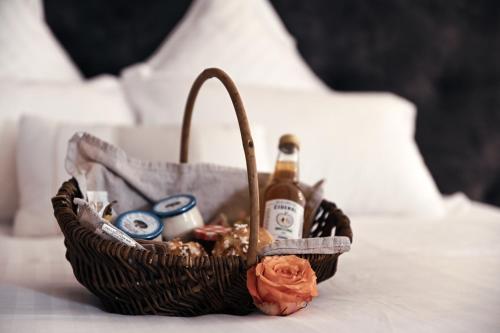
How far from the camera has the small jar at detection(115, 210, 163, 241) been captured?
91cm

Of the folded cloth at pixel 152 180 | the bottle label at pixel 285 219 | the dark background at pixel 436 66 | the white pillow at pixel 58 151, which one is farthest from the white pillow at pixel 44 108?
the dark background at pixel 436 66

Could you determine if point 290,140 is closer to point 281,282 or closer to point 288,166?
point 288,166

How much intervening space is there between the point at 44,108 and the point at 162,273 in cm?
91

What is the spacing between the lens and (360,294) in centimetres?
95

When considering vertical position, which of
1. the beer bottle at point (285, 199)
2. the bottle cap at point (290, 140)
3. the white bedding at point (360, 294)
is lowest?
the white bedding at point (360, 294)

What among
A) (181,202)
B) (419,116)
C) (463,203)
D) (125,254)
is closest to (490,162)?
(419,116)

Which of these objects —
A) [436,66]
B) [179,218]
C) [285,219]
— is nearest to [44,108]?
[179,218]

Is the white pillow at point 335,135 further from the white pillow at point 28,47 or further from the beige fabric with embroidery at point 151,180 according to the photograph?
the beige fabric with embroidery at point 151,180

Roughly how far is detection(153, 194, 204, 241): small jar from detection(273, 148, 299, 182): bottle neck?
171mm

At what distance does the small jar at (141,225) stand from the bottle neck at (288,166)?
24cm

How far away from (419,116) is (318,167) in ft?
2.84

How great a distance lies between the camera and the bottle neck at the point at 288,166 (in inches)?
42.0

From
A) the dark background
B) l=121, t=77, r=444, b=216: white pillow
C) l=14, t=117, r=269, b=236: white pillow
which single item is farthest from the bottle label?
the dark background

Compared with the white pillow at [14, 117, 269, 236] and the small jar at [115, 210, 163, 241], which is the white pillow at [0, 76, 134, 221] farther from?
the small jar at [115, 210, 163, 241]
